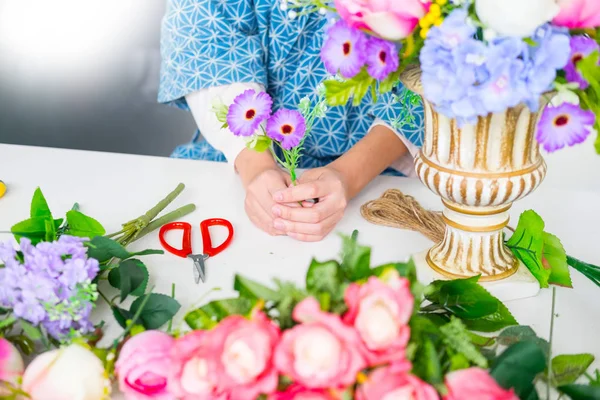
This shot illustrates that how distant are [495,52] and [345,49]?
0.42ft

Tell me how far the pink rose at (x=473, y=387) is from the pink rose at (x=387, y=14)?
10.5 inches

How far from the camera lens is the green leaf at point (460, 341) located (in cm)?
49

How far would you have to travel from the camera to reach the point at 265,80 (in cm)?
112

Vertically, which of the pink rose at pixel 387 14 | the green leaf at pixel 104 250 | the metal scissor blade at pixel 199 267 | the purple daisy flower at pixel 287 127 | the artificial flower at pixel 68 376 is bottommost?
the metal scissor blade at pixel 199 267

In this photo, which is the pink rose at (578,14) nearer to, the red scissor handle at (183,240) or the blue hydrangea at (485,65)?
the blue hydrangea at (485,65)

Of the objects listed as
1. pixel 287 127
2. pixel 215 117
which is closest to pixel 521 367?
pixel 287 127

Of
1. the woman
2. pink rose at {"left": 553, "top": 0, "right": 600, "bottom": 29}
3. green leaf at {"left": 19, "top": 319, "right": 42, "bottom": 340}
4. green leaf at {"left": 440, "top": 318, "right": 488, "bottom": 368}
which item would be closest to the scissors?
the woman

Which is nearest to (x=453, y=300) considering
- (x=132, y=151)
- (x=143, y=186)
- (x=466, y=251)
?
(x=466, y=251)

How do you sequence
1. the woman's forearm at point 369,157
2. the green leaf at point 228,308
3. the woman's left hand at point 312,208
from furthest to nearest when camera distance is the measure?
the woman's forearm at point 369,157, the woman's left hand at point 312,208, the green leaf at point 228,308

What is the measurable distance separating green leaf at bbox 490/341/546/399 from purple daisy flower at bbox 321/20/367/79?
257 mm

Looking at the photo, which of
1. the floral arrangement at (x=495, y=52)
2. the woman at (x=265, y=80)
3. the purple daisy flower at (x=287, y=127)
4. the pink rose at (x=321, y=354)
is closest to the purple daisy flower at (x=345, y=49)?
the floral arrangement at (x=495, y=52)

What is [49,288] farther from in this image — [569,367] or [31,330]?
[569,367]

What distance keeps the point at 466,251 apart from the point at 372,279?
0.31m

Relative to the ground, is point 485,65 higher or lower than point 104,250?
higher
